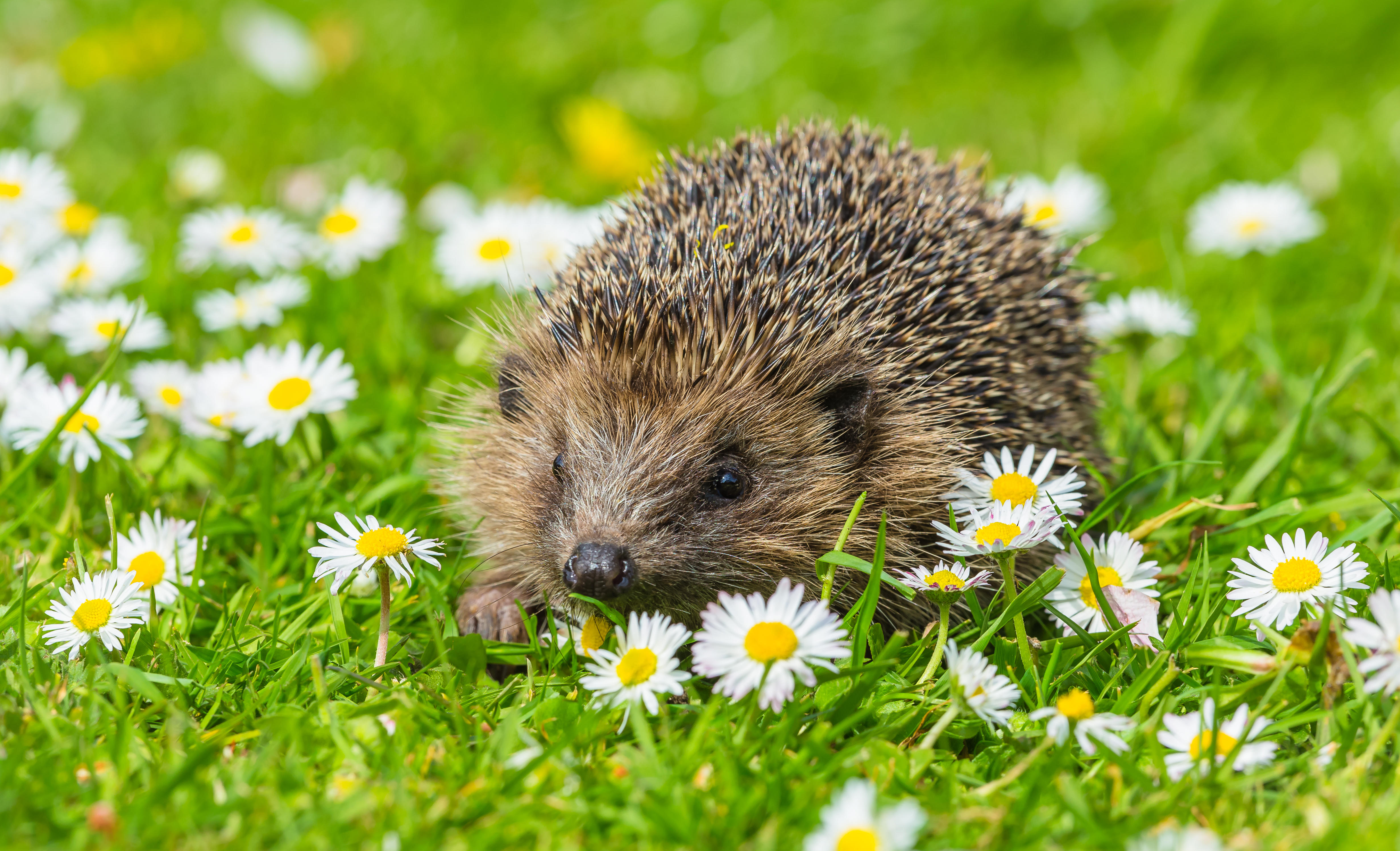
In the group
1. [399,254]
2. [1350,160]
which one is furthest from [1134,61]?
[399,254]

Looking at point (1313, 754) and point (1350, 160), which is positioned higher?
point (1350, 160)

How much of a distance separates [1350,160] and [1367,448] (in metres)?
2.82

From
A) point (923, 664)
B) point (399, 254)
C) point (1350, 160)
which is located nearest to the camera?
point (923, 664)

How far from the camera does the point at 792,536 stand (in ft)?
10.3

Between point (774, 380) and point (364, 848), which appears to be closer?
point (364, 848)

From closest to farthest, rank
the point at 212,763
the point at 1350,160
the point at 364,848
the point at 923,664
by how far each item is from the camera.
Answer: the point at 364,848 → the point at 212,763 → the point at 923,664 → the point at 1350,160

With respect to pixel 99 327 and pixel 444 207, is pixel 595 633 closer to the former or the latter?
pixel 99 327

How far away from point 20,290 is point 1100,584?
3657mm

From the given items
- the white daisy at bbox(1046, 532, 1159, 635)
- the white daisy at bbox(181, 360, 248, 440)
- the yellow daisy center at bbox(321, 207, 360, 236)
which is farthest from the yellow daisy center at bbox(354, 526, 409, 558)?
the yellow daisy center at bbox(321, 207, 360, 236)

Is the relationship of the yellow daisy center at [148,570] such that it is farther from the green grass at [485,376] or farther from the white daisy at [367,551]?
the white daisy at [367,551]

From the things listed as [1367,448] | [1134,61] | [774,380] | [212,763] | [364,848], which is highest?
[1134,61]

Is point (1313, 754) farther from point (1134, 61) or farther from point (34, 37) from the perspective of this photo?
point (34, 37)

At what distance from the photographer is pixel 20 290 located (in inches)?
162

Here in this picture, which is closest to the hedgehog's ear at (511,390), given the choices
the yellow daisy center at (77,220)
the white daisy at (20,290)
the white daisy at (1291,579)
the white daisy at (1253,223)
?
the white daisy at (20,290)
